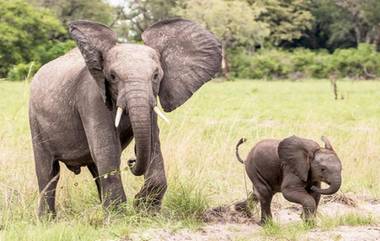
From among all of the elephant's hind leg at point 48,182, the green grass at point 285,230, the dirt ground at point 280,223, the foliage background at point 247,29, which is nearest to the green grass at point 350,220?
the dirt ground at point 280,223

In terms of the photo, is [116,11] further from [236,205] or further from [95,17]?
[236,205]

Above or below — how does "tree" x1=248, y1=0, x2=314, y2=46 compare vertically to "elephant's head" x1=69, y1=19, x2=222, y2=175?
below

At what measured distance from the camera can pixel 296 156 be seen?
221 inches

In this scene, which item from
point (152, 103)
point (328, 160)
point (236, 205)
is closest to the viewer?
point (152, 103)

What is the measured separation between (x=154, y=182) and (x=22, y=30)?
36298 mm

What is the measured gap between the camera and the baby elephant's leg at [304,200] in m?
5.54

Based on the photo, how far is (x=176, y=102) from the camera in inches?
227

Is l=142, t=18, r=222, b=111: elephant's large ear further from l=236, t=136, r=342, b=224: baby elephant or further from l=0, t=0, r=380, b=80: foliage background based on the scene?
l=0, t=0, r=380, b=80: foliage background

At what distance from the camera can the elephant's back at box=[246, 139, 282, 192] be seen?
5.91m

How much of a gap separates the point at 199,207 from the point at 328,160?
1199 mm

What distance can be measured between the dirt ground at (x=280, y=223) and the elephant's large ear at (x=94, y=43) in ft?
3.49

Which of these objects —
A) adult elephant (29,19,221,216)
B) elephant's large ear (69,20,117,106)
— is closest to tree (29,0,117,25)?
adult elephant (29,19,221,216)

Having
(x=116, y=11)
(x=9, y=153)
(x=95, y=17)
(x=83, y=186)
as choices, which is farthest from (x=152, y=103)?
(x=116, y=11)

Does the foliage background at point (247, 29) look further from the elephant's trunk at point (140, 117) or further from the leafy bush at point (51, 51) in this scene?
the elephant's trunk at point (140, 117)
